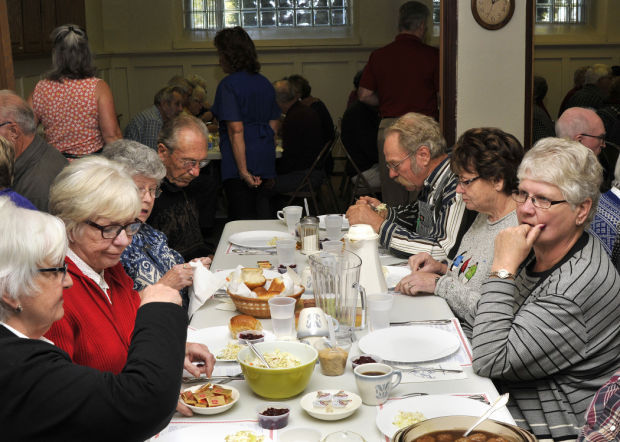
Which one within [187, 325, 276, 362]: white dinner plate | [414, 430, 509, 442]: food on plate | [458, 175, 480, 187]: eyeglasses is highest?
[458, 175, 480, 187]: eyeglasses

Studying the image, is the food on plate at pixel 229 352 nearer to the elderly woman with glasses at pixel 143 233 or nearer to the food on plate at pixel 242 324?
the food on plate at pixel 242 324

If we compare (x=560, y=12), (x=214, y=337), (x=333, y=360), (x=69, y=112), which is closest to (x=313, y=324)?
(x=333, y=360)

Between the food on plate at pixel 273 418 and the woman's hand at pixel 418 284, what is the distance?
1.01 metres

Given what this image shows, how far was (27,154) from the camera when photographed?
3.40 m

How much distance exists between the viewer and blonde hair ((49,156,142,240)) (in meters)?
1.88

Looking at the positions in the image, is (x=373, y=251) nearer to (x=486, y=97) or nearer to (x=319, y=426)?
(x=319, y=426)

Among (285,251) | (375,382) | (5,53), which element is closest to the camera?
(375,382)

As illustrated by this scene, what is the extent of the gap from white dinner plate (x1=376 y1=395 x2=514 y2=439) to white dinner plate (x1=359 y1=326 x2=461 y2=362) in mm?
251

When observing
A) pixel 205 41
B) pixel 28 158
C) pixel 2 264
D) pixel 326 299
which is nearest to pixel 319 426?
pixel 326 299

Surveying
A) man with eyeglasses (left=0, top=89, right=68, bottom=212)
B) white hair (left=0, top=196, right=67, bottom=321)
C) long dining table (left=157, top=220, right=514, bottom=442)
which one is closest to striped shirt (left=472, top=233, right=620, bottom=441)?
long dining table (left=157, top=220, right=514, bottom=442)

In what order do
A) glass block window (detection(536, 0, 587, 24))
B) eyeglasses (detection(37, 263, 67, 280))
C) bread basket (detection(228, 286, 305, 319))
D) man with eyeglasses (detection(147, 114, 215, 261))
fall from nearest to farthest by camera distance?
eyeglasses (detection(37, 263, 67, 280)) → bread basket (detection(228, 286, 305, 319)) → man with eyeglasses (detection(147, 114, 215, 261)) → glass block window (detection(536, 0, 587, 24))

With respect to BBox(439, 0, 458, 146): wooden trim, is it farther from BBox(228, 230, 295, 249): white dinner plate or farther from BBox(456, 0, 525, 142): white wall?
BBox(228, 230, 295, 249): white dinner plate

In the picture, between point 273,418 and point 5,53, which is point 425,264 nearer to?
point 273,418

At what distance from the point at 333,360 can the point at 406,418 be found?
0.29m
